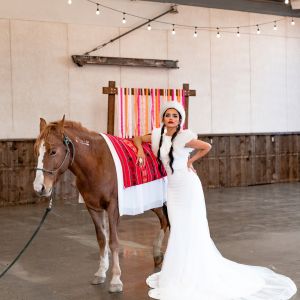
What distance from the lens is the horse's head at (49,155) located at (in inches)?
152

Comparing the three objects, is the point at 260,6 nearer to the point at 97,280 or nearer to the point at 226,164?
the point at 226,164

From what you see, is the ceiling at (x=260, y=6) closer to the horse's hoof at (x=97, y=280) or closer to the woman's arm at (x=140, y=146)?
the woman's arm at (x=140, y=146)

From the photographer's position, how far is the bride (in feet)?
12.9

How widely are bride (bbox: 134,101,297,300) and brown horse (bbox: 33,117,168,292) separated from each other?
41cm

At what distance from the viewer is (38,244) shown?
6164 millimetres

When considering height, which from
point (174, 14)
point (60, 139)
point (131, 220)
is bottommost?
point (131, 220)

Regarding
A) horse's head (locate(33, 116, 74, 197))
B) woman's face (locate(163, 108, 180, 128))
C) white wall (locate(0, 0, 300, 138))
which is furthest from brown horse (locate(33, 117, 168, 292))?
white wall (locate(0, 0, 300, 138))

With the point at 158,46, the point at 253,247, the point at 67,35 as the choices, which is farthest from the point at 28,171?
the point at 253,247

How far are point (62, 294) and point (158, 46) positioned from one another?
25.7 feet

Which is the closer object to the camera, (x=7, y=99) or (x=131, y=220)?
(x=131, y=220)

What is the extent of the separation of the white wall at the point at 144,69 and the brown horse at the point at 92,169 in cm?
582

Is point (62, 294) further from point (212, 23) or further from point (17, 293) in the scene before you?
point (212, 23)

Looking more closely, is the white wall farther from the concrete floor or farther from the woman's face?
the woman's face

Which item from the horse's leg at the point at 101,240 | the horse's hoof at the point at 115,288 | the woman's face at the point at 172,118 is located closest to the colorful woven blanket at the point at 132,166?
the horse's leg at the point at 101,240
